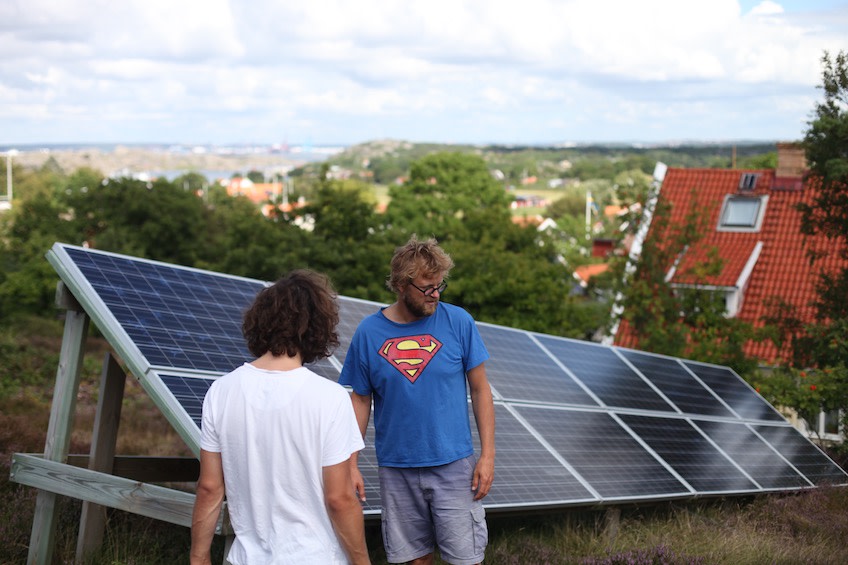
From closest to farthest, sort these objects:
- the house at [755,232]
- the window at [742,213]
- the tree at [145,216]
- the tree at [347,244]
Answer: the house at [755,232], the window at [742,213], the tree at [347,244], the tree at [145,216]

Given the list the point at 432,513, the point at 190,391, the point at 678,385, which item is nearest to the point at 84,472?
the point at 190,391

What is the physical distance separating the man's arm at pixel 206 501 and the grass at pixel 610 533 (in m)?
2.58

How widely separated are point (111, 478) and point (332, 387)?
3069 mm

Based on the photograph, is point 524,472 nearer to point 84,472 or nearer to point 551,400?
point 551,400

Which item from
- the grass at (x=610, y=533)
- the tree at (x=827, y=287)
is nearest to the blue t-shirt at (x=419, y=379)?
the grass at (x=610, y=533)

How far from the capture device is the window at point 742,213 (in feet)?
117

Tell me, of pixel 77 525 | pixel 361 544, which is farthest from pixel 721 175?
pixel 361 544

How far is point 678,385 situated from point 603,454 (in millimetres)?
3820

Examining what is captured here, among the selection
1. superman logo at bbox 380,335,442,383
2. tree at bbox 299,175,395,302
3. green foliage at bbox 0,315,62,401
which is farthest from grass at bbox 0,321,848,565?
tree at bbox 299,175,395,302

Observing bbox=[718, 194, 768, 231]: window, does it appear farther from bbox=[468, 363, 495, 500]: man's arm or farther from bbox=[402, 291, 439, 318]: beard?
bbox=[402, 291, 439, 318]: beard

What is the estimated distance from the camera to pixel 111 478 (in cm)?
643

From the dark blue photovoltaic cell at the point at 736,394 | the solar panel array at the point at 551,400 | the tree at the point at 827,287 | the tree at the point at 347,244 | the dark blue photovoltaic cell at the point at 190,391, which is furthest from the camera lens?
the tree at the point at 347,244

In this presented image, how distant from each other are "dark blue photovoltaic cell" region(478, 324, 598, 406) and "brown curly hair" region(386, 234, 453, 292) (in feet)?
12.7

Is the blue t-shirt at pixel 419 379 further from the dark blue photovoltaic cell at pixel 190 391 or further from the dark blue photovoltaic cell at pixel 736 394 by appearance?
the dark blue photovoltaic cell at pixel 736 394
